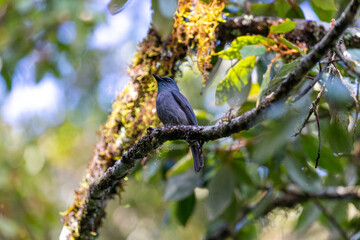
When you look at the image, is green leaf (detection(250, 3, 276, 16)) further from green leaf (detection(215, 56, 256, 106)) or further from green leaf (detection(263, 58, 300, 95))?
green leaf (detection(263, 58, 300, 95))

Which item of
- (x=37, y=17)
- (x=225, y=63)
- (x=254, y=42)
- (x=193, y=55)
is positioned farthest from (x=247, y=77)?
(x=37, y=17)

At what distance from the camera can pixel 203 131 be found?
92.8 inches

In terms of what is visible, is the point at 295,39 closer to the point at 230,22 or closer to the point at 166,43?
the point at 230,22

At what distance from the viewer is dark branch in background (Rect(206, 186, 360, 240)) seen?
451 cm

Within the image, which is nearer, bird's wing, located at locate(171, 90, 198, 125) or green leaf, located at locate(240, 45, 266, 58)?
green leaf, located at locate(240, 45, 266, 58)

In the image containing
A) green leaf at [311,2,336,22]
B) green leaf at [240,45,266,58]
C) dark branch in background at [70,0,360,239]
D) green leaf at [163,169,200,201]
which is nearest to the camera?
dark branch in background at [70,0,360,239]

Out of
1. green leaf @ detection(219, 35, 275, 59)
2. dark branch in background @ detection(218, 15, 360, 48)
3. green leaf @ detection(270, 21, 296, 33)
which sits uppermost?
dark branch in background @ detection(218, 15, 360, 48)

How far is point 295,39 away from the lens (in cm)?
374

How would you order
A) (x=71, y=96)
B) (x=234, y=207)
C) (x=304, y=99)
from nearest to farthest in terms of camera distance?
(x=304, y=99) < (x=234, y=207) < (x=71, y=96)

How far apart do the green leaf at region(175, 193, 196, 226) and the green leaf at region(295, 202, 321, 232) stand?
1.18m

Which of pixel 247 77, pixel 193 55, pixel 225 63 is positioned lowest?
pixel 247 77

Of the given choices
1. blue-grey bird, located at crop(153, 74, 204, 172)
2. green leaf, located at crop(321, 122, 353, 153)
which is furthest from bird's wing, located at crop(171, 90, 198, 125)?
green leaf, located at crop(321, 122, 353, 153)

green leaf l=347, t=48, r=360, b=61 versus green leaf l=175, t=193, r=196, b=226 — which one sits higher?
green leaf l=175, t=193, r=196, b=226

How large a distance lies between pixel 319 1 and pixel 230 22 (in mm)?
849
